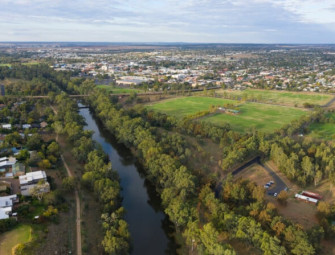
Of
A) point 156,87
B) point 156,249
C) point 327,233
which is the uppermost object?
point 156,87

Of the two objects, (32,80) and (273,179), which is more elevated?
(32,80)

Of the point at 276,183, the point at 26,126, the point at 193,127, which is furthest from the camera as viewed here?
the point at 26,126

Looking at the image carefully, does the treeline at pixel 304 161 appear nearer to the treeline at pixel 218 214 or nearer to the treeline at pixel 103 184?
the treeline at pixel 218 214

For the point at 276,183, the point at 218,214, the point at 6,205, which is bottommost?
the point at 276,183

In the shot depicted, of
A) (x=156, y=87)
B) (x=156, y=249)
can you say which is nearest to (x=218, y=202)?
(x=156, y=249)

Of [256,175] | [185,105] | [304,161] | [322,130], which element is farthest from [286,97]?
[256,175]

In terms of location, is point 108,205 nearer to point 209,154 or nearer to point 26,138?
point 209,154

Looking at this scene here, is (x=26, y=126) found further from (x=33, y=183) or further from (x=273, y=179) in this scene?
(x=273, y=179)
